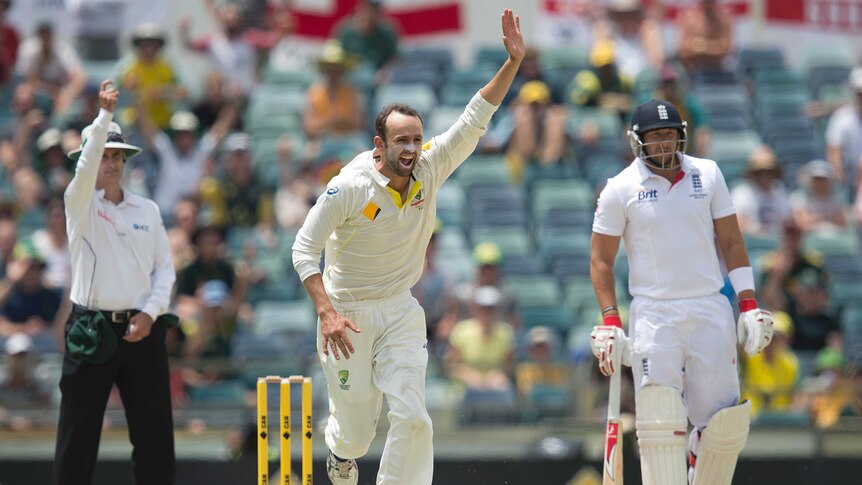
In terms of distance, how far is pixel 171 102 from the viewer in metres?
13.8

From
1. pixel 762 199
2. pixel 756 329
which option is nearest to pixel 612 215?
pixel 756 329

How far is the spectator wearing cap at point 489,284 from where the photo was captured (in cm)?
1153

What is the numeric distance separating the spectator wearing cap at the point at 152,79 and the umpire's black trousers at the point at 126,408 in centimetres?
617

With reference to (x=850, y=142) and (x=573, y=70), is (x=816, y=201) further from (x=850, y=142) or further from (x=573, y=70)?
(x=573, y=70)

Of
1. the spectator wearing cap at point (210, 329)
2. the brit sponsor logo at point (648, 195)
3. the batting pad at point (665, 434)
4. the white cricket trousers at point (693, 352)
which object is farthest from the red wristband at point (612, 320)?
the spectator wearing cap at point (210, 329)

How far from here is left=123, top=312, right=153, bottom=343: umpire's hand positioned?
24.8 feet

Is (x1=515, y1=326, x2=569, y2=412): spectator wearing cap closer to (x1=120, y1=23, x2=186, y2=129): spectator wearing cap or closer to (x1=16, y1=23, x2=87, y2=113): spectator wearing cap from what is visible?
(x1=120, y1=23, x2=186, y2=129): spectator wearing cap

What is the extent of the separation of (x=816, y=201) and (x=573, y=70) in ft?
9.09

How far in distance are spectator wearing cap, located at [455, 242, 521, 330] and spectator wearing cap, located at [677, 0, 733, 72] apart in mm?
3560

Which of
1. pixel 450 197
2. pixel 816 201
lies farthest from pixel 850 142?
pixel 450 197

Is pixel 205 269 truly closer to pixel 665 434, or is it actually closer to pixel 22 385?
pixel 22 385

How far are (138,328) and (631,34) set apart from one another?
8166 millimetres

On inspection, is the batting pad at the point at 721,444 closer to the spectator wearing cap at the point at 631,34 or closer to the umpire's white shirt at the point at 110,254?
the umpire's white shirt at the point at 110,254

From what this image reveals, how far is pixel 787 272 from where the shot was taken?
1174 cm
